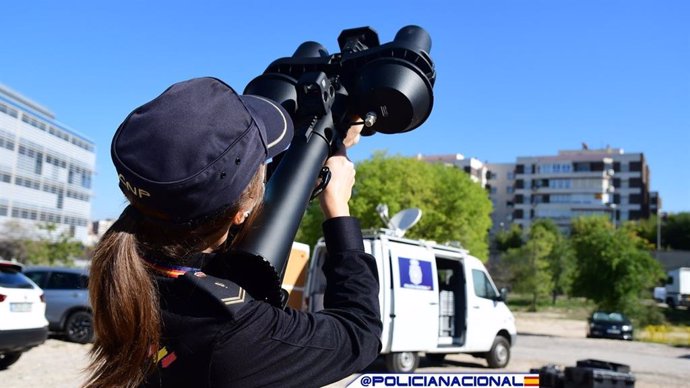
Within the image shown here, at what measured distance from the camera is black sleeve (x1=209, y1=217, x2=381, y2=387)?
1.30m

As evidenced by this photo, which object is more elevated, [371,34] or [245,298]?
[371,34]

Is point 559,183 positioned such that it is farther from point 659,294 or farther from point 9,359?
point 9,359

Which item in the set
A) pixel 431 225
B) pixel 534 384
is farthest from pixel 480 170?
pixel 534 384

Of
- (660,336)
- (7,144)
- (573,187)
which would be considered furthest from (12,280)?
(573,187)

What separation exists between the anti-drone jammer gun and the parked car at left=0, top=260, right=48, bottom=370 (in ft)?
29.5

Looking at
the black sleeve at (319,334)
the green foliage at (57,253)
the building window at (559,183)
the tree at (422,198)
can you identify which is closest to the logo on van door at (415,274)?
the black sleeve at (319,334)

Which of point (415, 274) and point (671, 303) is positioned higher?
point (415, 274)

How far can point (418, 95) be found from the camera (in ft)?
6.63

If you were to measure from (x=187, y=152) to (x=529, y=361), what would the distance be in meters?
15.5

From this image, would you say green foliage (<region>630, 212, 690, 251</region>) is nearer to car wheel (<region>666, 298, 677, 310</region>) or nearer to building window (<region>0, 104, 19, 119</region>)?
car wheel (<region>666, 298, 677, 310</region>)

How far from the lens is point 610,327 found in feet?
86.5

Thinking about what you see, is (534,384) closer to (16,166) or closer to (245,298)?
(245,298)

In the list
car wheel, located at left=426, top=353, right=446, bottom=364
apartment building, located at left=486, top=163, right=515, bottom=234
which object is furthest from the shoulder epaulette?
apartment building, located at left=486, top=163, right=515, bottom=234

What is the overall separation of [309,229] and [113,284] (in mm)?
38087
